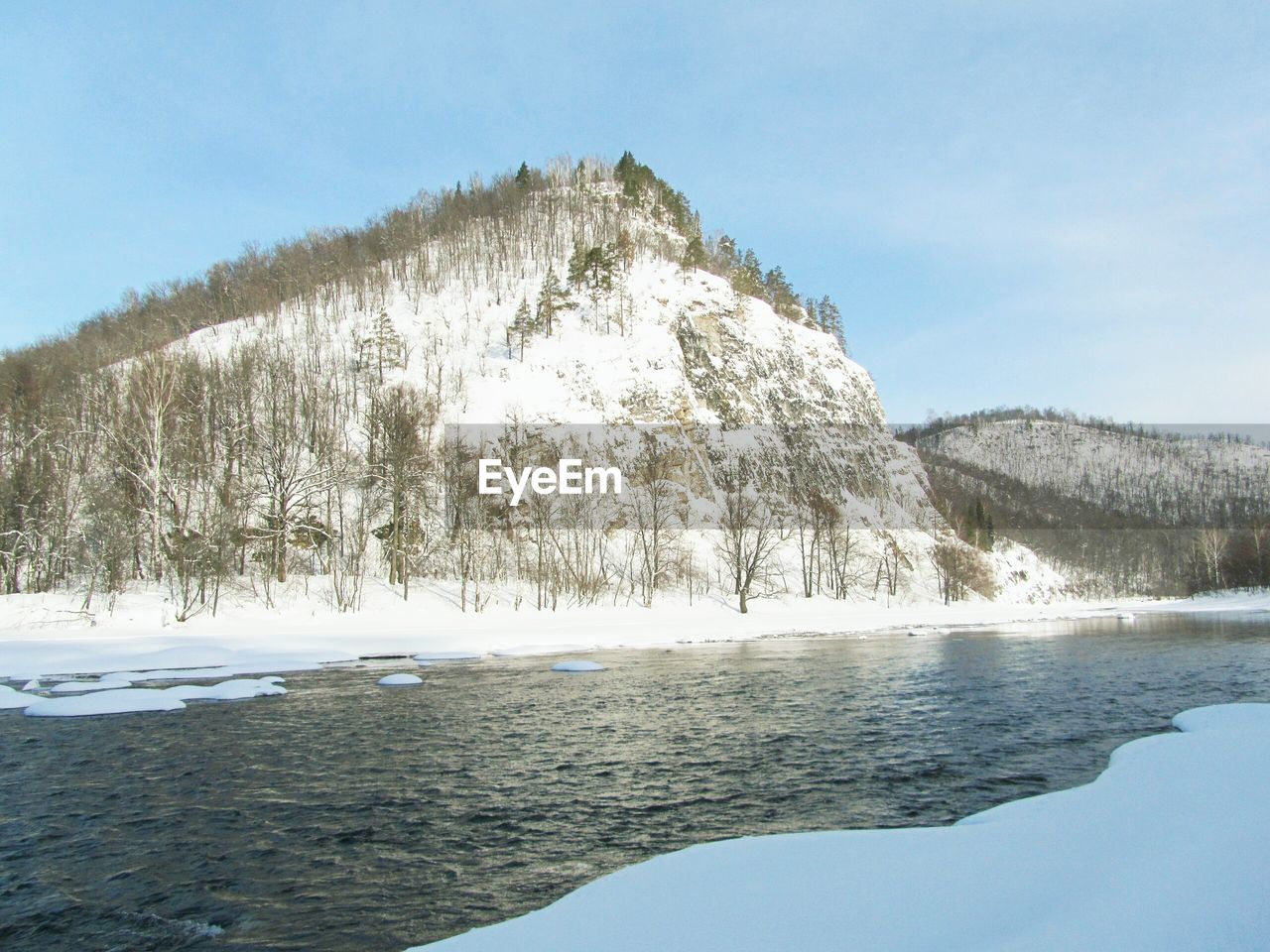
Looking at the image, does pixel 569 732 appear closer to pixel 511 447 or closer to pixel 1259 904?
pixel 1259 904

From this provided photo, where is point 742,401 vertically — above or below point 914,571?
above

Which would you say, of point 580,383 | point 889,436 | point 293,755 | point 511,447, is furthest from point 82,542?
point 889,436

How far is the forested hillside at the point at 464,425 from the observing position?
55.9 meters

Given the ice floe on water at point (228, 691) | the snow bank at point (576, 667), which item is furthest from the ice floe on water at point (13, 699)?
the snow bank at point (576, 667)

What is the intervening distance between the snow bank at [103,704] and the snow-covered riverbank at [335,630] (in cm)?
784

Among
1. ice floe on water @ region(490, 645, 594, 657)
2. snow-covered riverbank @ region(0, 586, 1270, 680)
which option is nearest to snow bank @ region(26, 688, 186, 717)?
snow-covered riverbank @ region(0, 586, 1270, 680)

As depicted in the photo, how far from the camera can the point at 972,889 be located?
7.69 meters

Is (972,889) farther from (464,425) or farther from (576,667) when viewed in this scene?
(464,425)

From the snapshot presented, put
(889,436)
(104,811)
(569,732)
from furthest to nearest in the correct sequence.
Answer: (889,436) → (569,732) → (104,811)

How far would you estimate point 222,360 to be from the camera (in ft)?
271

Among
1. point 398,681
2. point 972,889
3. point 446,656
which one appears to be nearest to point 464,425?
point 446,656

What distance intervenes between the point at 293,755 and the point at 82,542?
4741 centimetres

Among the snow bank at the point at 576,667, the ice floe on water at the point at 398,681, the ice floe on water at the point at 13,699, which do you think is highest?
the ice floe on water at the point at 13,699

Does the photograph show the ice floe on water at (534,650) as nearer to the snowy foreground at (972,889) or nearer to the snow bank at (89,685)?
the snow bank at (89,685)
